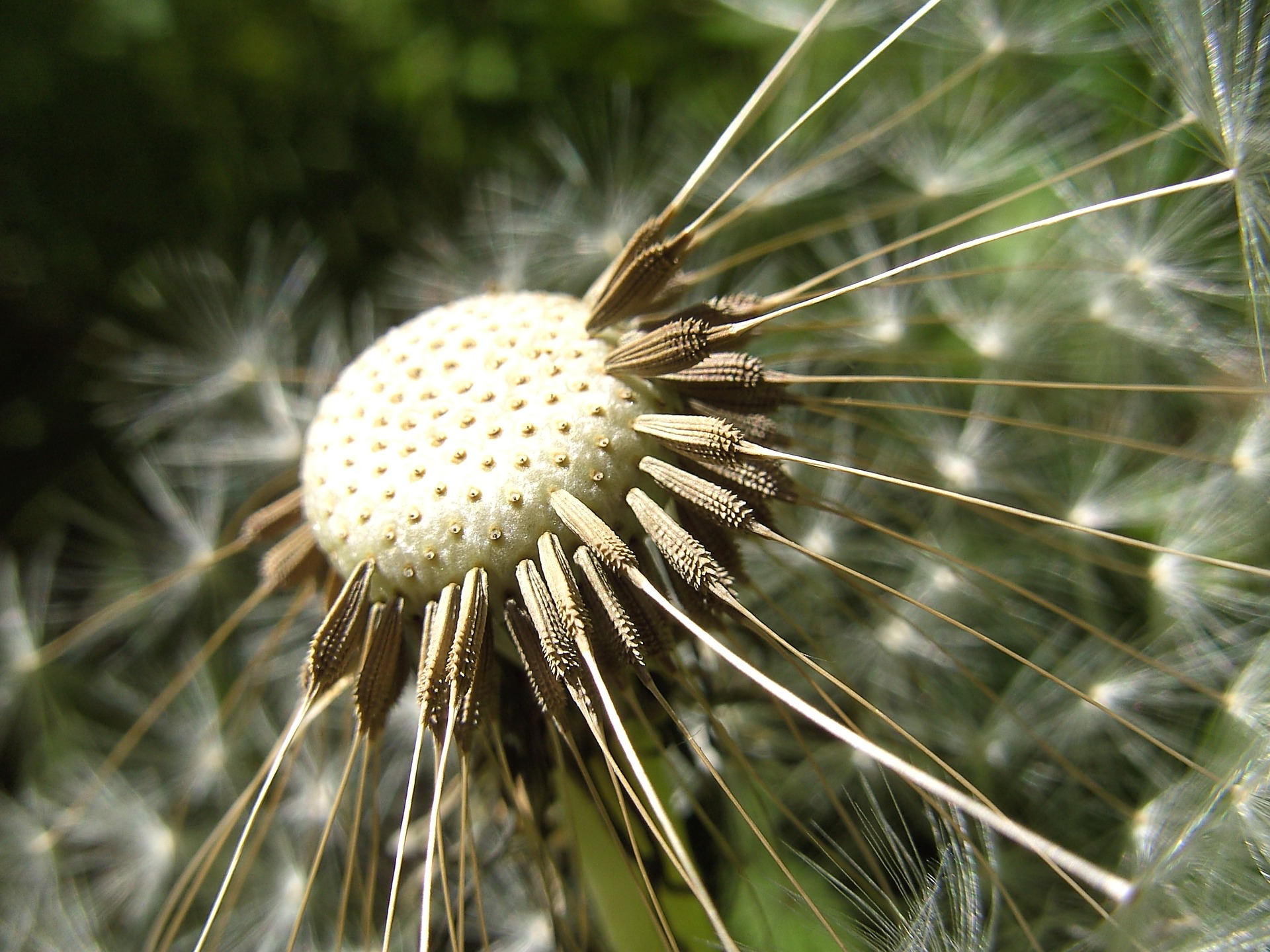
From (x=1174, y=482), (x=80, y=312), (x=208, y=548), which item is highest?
(x=80, y=312)

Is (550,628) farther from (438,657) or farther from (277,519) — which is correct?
(277,519)

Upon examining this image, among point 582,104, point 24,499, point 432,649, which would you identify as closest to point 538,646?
point 432,649

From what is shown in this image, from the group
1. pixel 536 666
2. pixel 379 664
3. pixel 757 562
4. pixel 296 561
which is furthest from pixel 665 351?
pixel 757 562

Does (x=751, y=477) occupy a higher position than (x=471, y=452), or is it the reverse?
(x=471, y=452)

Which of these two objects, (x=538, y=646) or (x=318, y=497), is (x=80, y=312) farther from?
(x=538, y=646)

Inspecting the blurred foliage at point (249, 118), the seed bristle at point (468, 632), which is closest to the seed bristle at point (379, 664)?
the seed bristle at point (468, 632)

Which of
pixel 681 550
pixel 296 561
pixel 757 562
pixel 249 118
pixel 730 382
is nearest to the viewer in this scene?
pixel 681 550

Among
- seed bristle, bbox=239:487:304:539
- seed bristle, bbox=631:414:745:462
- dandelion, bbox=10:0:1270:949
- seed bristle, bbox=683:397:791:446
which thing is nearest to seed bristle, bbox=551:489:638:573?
dandelion, bbox=10:0:1270:949

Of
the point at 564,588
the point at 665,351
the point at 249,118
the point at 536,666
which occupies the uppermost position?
the point at 249,118
